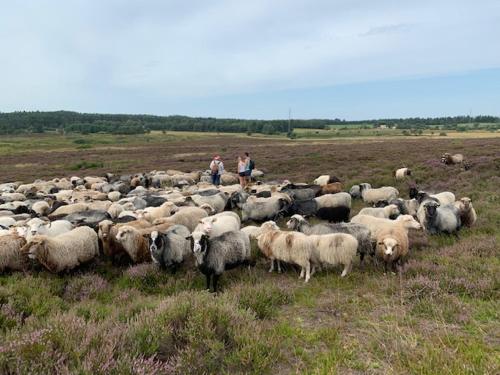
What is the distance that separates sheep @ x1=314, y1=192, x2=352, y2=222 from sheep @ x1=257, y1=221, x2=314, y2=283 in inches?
195

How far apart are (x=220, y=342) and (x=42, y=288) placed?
4.51 meters

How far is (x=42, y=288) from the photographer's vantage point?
307 inches

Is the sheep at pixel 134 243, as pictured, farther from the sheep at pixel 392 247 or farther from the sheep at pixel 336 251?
the sheep at pixel 392 247

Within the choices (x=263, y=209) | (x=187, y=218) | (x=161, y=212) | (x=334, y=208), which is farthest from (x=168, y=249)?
(x=334, y=208)

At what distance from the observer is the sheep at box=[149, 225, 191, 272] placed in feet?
29.9

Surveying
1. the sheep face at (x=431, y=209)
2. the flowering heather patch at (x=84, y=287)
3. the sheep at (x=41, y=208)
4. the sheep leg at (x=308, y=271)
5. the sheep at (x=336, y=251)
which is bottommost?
the sheep at (x=41, y=208)

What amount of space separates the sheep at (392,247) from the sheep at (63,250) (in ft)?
22.2

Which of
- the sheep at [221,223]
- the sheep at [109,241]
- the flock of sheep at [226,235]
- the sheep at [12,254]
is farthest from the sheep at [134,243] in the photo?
the sheep at [12,254]

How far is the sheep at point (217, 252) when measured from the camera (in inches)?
338

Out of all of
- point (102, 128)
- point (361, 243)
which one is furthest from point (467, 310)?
point (102, 128)

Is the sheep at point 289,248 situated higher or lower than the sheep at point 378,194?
higher

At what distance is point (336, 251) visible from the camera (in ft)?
28.9

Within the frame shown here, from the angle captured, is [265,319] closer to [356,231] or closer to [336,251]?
[336,251]

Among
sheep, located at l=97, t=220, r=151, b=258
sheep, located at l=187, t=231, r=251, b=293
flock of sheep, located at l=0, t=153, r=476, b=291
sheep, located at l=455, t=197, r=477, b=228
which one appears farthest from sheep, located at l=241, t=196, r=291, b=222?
sheep, located at l=455, t=197, r=477, b=228
